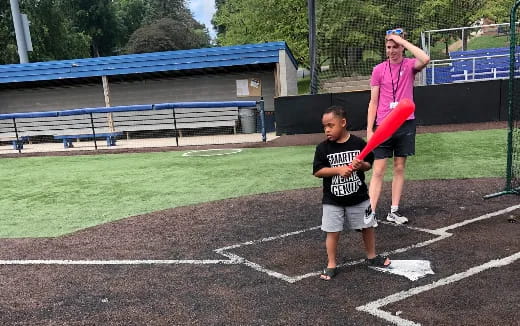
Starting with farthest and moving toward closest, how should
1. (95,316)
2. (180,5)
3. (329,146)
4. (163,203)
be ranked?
(180,5), (163,203), (329,146), (95,316)

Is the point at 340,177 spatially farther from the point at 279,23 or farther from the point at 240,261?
the point at 279,23

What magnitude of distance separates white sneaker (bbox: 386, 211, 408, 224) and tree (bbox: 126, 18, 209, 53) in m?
50.0

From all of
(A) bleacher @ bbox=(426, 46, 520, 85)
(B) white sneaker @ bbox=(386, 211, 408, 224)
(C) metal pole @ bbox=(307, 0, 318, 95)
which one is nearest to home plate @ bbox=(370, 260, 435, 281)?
(B) white sneaker @ bbox=(386, 211, 408, 224)

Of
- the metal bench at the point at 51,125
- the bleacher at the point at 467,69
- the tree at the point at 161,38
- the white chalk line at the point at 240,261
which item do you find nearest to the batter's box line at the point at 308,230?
the white chalk line at the point at 240,261

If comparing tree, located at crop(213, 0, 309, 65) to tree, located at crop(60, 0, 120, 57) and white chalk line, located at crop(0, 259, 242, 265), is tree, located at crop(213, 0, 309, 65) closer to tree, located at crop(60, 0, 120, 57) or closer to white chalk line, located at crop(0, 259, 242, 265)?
white chalk line, located at crop(0, 259, 242, 265)

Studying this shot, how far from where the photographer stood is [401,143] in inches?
198

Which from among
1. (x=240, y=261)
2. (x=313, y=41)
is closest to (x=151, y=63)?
(x=313, y=41)

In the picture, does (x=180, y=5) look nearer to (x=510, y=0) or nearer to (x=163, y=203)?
(x=510, y=0)

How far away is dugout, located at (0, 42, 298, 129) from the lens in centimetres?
1756

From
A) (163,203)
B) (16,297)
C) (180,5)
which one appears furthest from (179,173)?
(180,5)

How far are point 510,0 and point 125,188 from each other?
1117 inches

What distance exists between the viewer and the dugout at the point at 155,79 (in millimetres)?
17562

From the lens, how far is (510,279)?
355 centimetres

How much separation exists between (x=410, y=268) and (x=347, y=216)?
745 millimetres
